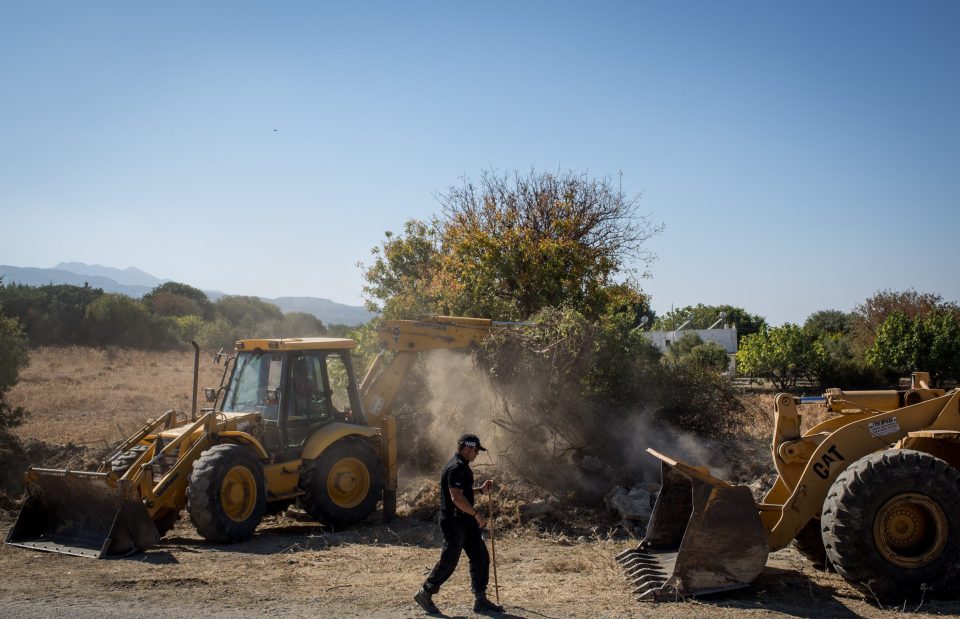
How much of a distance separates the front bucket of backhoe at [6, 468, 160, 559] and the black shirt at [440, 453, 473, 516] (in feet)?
13.5

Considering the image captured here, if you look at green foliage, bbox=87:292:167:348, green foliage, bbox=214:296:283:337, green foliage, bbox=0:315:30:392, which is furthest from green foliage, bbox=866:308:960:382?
green foliage, bbox=87:292:167:348

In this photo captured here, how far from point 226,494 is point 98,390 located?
2101cm

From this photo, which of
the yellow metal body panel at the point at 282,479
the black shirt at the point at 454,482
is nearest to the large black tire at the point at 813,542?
the black shirt at the point at 454,482

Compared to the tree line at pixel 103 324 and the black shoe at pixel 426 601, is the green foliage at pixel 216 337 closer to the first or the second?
the tree line at pixel 103 324

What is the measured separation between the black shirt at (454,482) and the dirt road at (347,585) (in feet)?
2.93

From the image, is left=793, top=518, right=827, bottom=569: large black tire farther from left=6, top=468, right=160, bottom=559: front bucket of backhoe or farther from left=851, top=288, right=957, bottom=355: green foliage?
left=851, top=288, right=957, bottom=355: green foliage

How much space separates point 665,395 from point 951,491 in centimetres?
682

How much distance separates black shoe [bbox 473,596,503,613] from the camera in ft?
23.0

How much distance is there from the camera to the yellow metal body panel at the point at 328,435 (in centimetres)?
1101

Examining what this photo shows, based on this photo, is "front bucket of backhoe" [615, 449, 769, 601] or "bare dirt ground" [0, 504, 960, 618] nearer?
"bare dirt ground" [0, 504, 960, 618]

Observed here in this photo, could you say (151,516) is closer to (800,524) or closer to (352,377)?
(352,377)

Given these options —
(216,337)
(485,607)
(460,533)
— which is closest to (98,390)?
(216,337)

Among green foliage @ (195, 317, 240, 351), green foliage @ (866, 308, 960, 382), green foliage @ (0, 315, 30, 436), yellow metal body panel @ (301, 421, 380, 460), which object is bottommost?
yellow metal body panel @ (301, 421, 380, 460)

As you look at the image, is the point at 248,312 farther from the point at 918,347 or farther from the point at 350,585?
the point at 350,585
